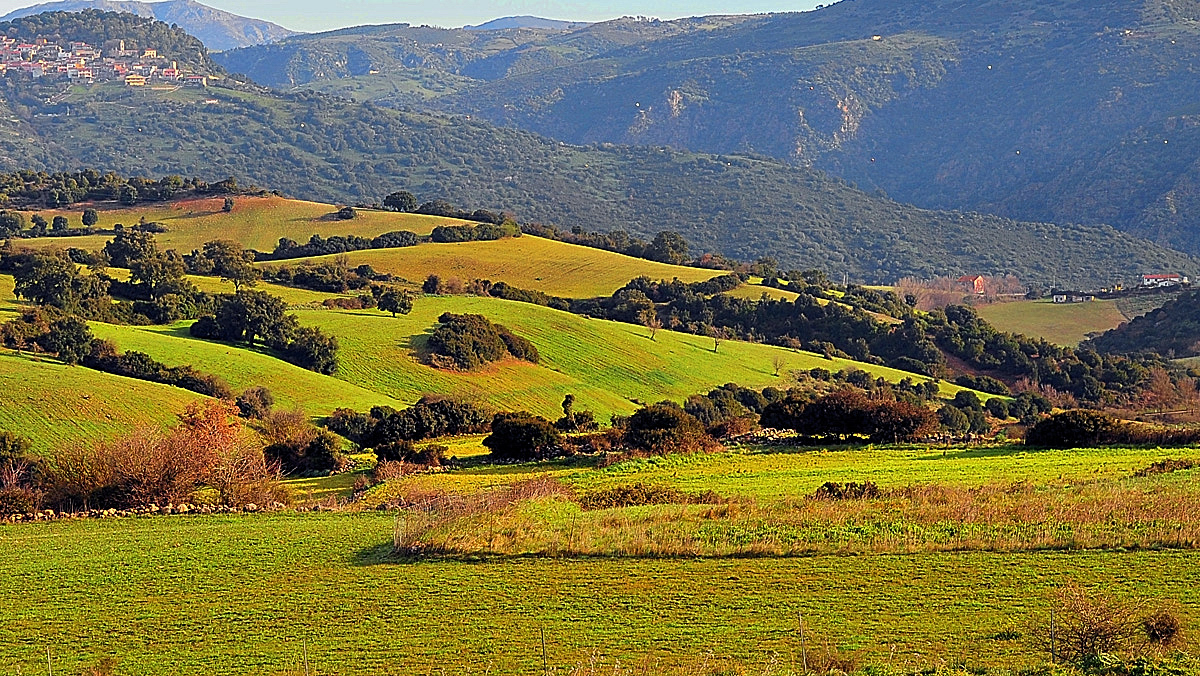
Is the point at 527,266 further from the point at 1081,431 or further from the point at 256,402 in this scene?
the point at 1081,431

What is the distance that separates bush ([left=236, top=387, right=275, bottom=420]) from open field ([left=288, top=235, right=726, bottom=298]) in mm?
45154

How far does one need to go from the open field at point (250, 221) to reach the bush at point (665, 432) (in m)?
80.8

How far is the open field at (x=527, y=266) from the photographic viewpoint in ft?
348

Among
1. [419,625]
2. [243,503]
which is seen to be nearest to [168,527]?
[243,503]

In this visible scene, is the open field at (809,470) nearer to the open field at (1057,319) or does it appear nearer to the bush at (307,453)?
the bush at (307,453)

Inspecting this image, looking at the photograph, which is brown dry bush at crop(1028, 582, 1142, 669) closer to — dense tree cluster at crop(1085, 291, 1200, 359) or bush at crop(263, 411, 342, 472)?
bush at crop(263, 411, 342, 472)

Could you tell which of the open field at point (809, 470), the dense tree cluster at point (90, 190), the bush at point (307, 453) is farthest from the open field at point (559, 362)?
the dense tree cluster at point (90, 190)

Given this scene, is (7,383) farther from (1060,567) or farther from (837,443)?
(1060,567)

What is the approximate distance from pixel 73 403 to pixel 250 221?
81111 millimetres

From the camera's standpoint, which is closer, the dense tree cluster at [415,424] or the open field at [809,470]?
the open field at [809,470]

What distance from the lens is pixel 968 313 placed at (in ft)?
360

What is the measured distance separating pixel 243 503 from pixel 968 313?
3362 inches

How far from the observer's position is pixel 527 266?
4427 inches

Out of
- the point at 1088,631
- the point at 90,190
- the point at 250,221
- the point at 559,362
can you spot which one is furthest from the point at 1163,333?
the point at 1088,631
